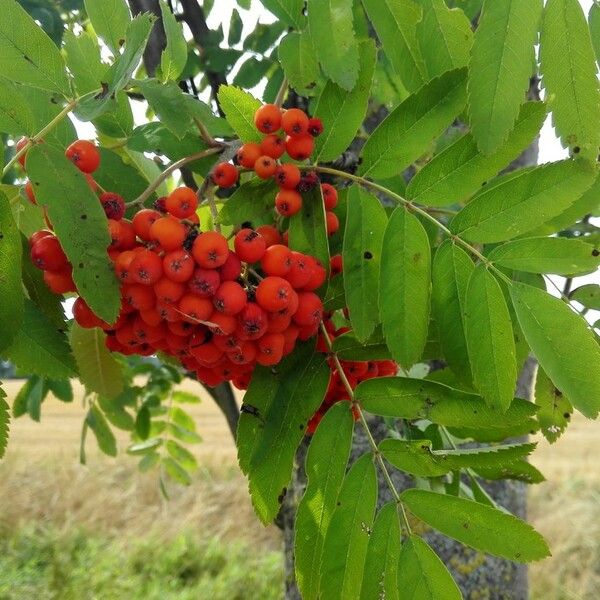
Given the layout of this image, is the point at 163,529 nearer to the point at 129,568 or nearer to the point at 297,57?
the point at 129,568

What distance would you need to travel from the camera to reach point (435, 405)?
0.76 metres

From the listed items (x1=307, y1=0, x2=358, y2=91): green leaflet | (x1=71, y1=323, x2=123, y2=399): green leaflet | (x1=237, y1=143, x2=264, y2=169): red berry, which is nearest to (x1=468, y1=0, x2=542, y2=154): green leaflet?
(x1=307, y1=0, x2=358, y2=91): green leaflet

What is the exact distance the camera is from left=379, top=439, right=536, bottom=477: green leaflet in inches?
28.2

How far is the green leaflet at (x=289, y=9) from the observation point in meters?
0.88

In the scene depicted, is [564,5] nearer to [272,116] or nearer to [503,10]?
[503,10]

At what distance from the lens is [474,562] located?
181cm

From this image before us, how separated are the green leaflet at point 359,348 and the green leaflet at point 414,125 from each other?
193mm

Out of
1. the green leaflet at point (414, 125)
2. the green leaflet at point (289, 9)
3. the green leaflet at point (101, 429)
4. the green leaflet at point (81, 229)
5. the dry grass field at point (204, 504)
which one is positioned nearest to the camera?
the green leaflet at point (81, 229)

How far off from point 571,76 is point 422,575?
20.1 inches

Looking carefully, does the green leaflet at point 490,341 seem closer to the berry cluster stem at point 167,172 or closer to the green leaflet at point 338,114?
the green leaflet at point 338,114

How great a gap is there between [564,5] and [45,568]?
431 centimetres

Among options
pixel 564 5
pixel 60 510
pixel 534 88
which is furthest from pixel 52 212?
pixel 60 510

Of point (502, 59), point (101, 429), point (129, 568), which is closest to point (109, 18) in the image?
point (502, 59)

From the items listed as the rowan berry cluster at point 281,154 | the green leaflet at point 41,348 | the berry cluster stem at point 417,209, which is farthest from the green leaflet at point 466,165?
the green leaflet at point 41,348
